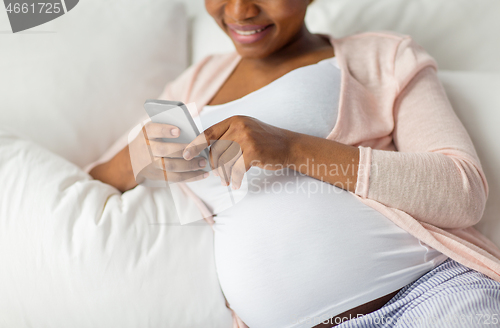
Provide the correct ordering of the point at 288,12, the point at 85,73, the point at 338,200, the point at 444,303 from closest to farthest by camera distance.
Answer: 1. the point at 444,303
2. the point at 338,200
3. the point at 288,12
4. the point at 85,73

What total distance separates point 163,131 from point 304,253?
11.7 inches

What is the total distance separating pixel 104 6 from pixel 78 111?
0.30 meters

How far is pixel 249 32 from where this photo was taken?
806 mm

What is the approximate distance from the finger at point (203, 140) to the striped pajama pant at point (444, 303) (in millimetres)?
→ 347

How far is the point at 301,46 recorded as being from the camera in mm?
864

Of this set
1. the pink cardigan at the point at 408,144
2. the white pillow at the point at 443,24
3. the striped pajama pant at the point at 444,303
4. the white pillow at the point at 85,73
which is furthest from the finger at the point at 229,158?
the white pillow at the point at 443,24

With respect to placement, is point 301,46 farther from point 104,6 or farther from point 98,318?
point 98,318

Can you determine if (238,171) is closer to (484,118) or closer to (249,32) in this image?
(249,32)

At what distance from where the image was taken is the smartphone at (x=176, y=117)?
1.92 ft

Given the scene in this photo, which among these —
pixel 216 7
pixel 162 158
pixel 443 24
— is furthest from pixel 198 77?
pixel 443 24

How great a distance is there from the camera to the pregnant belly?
598 millimetres

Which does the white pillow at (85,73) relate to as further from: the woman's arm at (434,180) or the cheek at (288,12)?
the woman's arm at (434,180)

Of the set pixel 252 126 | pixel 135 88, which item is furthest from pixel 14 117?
pixel 252 126

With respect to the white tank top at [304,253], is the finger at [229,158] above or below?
above
